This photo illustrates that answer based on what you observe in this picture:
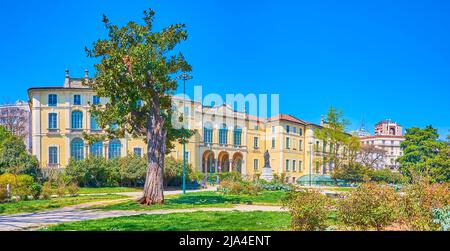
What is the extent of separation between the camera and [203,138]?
120 feet

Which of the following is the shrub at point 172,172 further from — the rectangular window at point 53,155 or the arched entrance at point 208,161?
the rectangular window at point 53,155

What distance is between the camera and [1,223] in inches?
322

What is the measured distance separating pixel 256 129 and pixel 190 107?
33.9 ft

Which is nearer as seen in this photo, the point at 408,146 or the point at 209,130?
the point at 408,146

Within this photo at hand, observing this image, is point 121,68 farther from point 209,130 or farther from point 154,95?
→ point 209,130

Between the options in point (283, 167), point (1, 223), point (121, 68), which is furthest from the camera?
point (283, 167)

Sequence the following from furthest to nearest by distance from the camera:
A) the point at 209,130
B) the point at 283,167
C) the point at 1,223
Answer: the point at 283,167
the point at 209,130
the point at 1,223

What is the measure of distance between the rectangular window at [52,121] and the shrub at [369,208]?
2854 cm

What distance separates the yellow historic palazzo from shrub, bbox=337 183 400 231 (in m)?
21.7

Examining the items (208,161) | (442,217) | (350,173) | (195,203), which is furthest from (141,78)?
(208,161)

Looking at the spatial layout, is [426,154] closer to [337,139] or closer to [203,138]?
[337,139]
